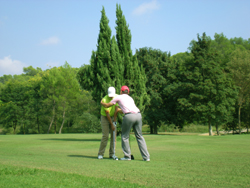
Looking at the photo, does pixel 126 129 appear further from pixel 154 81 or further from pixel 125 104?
pixel 154 81

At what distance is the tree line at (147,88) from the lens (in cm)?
2239

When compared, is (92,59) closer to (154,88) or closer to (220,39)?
(154,88)

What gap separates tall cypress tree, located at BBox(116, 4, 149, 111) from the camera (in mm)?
22094

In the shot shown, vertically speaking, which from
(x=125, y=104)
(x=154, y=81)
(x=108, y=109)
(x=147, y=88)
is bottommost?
(x=108, y=109)

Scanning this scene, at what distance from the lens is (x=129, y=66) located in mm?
22484

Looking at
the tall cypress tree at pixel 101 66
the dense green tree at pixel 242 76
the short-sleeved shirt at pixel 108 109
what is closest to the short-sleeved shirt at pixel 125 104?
the short-sleeved shirt at pixel 108 109

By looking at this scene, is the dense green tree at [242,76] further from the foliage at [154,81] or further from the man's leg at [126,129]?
the man's leg at [126,129]

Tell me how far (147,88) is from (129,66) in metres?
20.8

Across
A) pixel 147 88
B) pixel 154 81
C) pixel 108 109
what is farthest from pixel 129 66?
pixel 154 81

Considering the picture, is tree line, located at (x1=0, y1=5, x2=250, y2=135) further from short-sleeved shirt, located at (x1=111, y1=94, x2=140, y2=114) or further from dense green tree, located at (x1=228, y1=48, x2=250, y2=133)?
short-sleeved shirt, located at (x1=111, y1=94, x2=140, y2=114)

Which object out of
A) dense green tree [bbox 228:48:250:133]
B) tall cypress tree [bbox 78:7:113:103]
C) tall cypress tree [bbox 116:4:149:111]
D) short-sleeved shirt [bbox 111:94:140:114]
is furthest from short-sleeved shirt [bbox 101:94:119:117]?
dense green tree [bbox 228:48:250:133]

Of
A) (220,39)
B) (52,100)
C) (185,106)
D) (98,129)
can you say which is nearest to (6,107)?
(52,100)

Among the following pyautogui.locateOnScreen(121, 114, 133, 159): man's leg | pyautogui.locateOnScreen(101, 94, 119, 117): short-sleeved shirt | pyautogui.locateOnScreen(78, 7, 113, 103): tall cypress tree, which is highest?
pyautogui.locateOnScreen(78, 7, 113, 103): tall cypress tree

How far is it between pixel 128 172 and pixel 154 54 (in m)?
41.1
